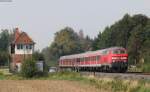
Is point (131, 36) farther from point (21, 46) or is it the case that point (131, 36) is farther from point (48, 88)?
point (48, 88)

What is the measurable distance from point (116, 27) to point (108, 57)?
240 ft

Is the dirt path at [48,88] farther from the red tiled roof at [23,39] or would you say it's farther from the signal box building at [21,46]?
the red tiled roof at [23,39]

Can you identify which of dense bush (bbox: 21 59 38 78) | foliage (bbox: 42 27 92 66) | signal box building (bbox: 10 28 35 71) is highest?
foliage (bbox: 42 27 92 66)

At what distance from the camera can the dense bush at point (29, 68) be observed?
202 feet

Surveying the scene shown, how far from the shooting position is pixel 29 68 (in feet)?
201

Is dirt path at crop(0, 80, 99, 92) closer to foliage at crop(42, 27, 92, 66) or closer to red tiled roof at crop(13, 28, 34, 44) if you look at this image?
red tiled roof at crop(13, 28, 34, 44)

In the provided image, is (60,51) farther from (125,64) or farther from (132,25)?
(125,64)

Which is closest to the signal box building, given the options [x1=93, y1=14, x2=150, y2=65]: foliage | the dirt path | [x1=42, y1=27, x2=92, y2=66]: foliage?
[x1=93, y1=14, x2=150, y2=65]: foliage

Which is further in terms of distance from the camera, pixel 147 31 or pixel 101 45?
pixel 101 45

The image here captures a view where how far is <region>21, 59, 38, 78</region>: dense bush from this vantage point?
202 ft

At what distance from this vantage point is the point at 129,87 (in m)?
31.2

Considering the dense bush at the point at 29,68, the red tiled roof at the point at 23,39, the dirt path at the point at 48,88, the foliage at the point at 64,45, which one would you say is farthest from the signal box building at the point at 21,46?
the foliage at the point at 64,45

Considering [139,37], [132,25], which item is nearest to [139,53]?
[139,37]

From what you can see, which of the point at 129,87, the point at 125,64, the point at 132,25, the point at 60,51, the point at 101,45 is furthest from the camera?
the point at 60,51
